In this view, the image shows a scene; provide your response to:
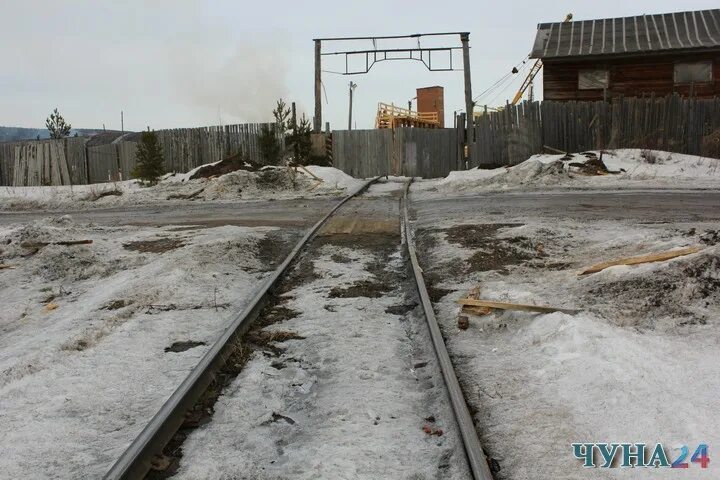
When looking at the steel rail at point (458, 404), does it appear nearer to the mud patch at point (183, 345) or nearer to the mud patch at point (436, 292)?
the mud patch at point (436, 292)

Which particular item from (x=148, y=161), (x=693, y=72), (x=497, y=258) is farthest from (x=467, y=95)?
(x=497, y=258)

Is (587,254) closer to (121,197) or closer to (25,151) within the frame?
(121,197)

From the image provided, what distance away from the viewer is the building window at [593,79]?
83.7 ft

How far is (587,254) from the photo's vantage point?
6.69m

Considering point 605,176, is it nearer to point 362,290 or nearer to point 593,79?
point 593,79

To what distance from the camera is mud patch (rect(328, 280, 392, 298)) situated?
18.5ft

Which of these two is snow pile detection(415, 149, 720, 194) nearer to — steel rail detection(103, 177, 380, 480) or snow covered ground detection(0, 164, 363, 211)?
snow covered ground detection(0, 164, 363, 211)

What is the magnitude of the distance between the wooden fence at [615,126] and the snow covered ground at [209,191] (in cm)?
645

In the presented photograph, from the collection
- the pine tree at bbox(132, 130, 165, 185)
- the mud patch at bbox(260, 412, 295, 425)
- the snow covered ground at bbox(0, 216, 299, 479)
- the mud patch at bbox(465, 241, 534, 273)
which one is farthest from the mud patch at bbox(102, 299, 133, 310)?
the pine tree at bbox(132, 130, 165, 185)

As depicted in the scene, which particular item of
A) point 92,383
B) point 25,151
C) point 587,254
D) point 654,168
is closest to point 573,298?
point 587,254

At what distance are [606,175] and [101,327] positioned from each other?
15159 millimetres

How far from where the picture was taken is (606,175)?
16.4 meters

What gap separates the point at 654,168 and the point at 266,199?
11690 mm

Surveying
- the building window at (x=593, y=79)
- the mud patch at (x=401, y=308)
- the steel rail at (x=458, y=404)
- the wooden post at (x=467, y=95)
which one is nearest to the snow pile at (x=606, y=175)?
Answer: the wooden post at (x=467, y=95)
